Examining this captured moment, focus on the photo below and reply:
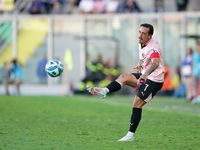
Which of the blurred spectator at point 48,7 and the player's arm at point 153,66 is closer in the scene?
the player's arm at point 153,66

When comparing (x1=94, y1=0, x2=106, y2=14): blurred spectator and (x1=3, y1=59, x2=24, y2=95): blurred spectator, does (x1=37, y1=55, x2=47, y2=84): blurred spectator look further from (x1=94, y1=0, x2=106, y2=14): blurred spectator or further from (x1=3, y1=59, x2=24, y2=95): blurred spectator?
(x1=94, y1=0, x2=106, y2=14): blurred spectator

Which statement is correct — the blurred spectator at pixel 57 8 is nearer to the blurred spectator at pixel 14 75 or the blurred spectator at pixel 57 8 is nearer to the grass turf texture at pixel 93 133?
the blurred spectator at pixel 14 75

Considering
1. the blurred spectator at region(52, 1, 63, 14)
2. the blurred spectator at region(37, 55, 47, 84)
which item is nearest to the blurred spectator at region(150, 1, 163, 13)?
the blurred spectator at region(52, 1, 63, 14)

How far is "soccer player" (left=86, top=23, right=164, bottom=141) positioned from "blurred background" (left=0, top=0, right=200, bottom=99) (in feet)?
58.2

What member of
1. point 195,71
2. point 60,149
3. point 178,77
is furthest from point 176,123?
point 178,77

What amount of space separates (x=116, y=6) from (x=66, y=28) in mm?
3486

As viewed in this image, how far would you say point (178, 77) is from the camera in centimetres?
2497

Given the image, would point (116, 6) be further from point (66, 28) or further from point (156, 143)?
point (156, 143)

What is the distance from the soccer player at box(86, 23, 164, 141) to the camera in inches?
275

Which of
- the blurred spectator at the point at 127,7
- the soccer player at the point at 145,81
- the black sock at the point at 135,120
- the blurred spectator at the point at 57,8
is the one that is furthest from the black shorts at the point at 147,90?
the blurred spectator at the point at 57,8

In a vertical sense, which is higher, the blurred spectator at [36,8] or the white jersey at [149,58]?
the blurred spectator at [36,8]

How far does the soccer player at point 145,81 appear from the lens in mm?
6992

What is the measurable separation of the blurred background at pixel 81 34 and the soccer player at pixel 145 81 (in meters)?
17.7

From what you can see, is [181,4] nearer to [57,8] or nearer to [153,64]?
[57,8]
